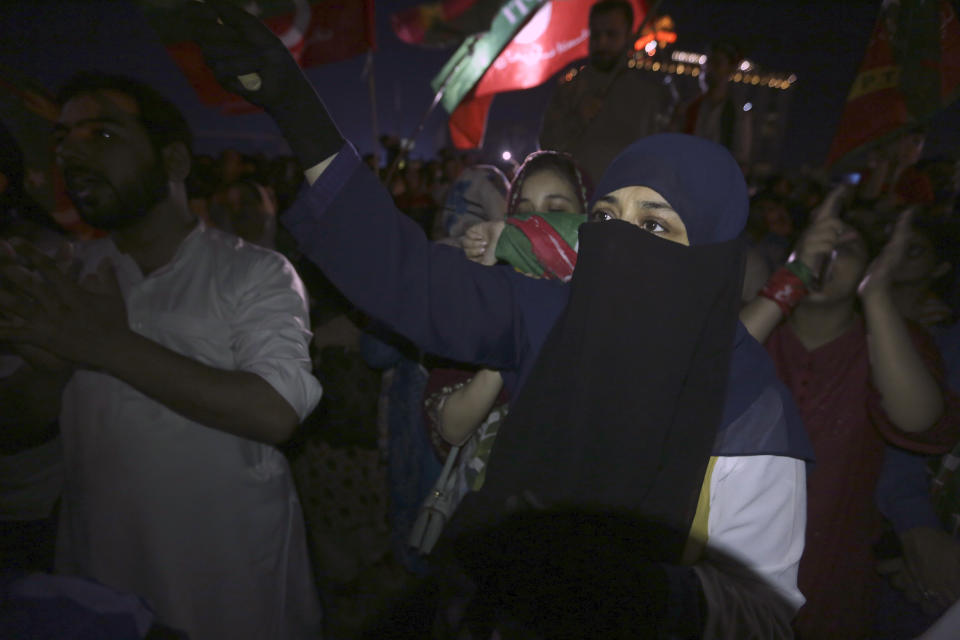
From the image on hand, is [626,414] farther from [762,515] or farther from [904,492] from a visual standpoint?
[904,492]

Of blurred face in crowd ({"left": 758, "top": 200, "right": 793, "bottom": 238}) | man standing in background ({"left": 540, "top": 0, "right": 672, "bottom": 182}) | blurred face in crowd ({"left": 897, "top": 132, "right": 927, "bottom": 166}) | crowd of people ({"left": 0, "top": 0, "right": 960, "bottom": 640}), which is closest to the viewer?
crowd of people ({"left": 0, "top": 0, "right": 960, "bottom": 640})

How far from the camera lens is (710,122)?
3.84m

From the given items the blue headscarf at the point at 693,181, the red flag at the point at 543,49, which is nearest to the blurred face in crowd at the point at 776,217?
the red flag at the point at 543,49

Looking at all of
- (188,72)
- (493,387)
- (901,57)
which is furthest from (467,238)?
(188,72)

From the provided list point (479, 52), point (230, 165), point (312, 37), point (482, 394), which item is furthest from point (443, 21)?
point (482, 394)

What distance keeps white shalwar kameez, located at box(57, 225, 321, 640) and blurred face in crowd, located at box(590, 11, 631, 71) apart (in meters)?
2.80

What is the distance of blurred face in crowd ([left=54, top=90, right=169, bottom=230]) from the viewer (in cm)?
155

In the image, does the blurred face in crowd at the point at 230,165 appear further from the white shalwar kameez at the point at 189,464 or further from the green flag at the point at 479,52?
the white shalwar kameez at the point at 189,464

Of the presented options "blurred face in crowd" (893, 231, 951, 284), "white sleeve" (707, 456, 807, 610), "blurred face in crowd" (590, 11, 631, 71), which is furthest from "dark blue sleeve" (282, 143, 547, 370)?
"blurred face in crowd" (590, 11, 631, 71)

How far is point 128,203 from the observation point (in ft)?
5.30

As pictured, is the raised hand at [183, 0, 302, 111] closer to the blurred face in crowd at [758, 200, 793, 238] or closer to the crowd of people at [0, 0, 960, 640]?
the crowd of people at [0, 0, 960, 640]

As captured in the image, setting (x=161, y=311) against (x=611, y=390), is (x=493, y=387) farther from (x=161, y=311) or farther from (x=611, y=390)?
(x=161, y=311)

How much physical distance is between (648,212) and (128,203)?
62.5 inches

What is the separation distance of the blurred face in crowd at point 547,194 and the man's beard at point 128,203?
1.32 meters
